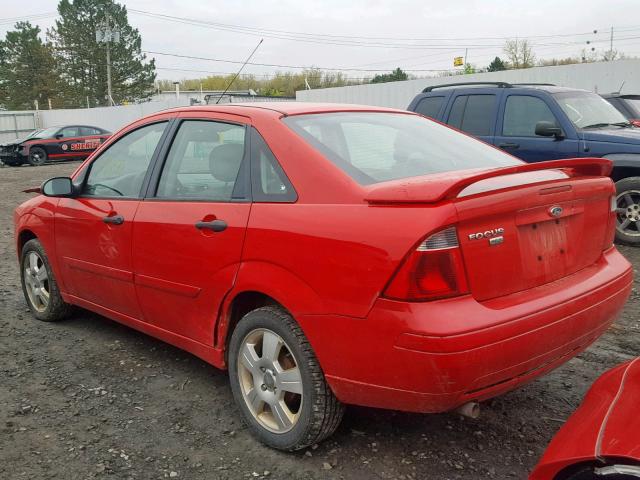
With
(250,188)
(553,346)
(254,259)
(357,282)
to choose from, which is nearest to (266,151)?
(250,188)

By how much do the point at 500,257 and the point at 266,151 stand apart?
121cm

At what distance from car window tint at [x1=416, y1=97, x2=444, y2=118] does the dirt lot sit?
181 inches

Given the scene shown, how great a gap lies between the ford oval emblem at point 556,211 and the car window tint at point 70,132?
23.4 m

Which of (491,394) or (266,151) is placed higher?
(266,151)

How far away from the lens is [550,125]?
274 inches

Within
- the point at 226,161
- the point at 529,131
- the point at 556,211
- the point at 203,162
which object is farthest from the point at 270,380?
the point at 529,131

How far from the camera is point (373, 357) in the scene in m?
2.37

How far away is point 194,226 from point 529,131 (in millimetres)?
5479

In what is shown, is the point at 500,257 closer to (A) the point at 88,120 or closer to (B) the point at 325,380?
(B) the point at 325,380

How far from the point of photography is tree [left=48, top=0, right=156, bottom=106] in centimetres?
5453

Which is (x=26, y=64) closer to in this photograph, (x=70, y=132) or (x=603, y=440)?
(x=70, y=132)

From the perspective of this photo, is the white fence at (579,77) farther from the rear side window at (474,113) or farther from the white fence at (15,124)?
the white fence at (15,124)

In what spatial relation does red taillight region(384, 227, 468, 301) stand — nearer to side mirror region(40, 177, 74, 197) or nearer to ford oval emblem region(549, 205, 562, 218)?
ford oval emblem region(549, 205, 562, 218)

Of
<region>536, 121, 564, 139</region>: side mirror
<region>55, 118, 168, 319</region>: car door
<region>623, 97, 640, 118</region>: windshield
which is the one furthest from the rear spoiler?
<region>623, 97, 640, 118</region>: windshield
